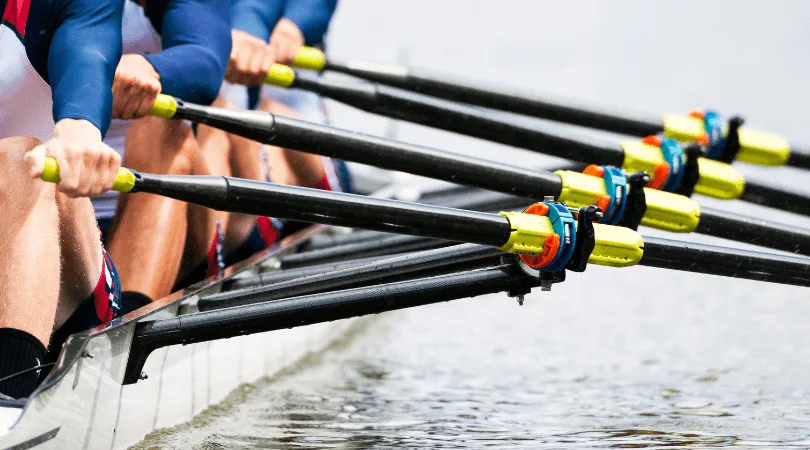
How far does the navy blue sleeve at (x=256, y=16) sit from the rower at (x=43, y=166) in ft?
3.81

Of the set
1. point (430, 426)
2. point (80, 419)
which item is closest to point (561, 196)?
point (430, 426)

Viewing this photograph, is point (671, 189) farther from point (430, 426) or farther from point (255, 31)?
point (255, 31)

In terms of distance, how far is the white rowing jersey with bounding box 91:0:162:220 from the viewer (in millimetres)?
2174

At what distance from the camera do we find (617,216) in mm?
2033

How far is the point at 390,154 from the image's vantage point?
6.74 ft

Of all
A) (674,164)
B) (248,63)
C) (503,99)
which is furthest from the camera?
(503,99)

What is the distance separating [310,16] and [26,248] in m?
2.02

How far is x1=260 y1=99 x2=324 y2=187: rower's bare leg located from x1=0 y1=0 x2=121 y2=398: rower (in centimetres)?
126

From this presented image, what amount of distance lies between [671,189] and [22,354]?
1554 mm

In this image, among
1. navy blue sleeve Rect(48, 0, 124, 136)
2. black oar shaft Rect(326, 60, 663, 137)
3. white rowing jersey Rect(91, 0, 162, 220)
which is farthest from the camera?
black oar shaft Rect(326, 60, 663, 137)

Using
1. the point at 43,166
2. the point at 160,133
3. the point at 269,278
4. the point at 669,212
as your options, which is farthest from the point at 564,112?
the point at 43,166

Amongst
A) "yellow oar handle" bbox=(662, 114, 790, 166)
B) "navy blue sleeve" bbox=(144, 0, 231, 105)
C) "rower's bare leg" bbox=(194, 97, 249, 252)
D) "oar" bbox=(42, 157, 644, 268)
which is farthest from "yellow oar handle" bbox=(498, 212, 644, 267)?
"yellow oar handle" bbox=(662, 114, 790, 166)

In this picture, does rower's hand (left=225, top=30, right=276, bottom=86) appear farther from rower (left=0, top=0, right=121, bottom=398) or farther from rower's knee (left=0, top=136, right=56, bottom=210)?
rower's knee (left=0, top=136, right=56, bottom=210)

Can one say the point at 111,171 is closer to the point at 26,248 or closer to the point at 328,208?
the point at 26,248
